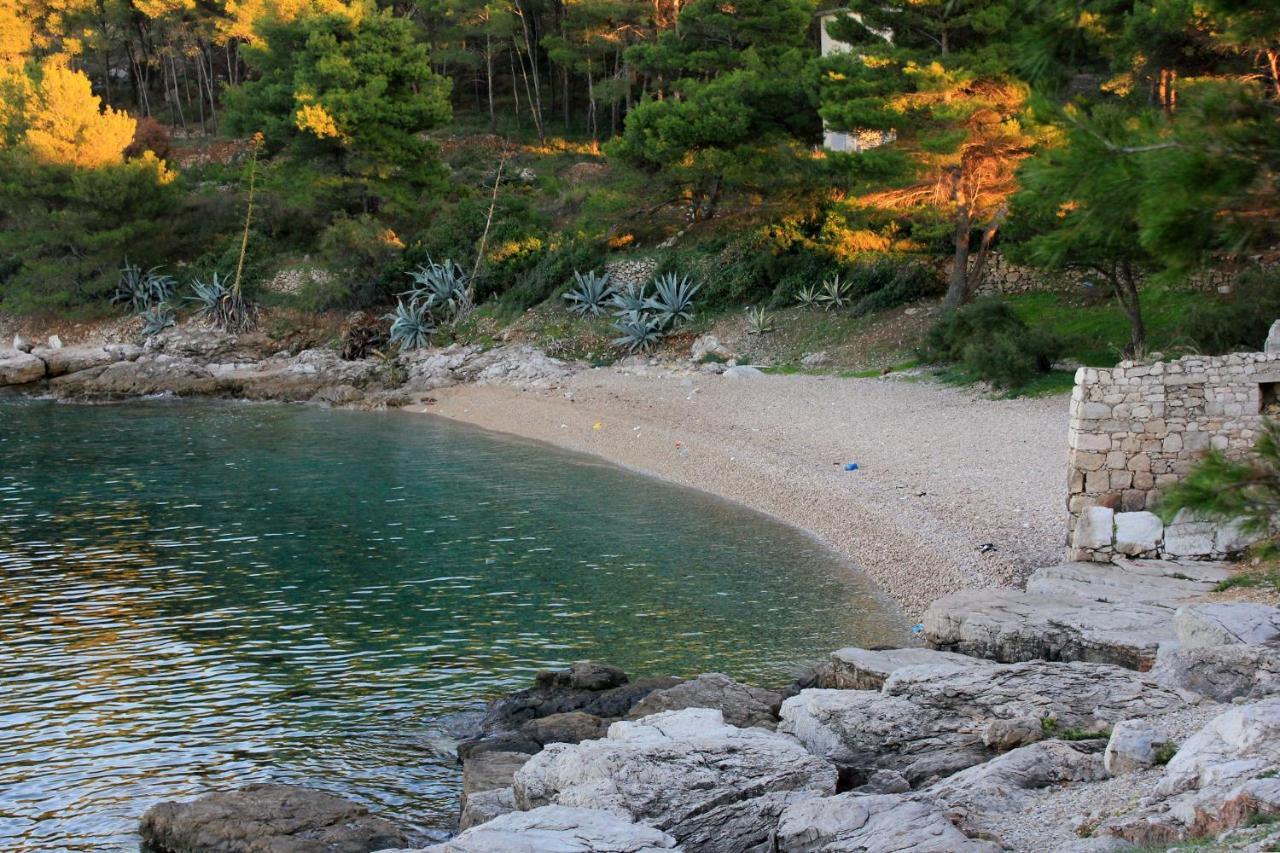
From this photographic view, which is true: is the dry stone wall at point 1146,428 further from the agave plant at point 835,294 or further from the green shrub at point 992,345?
the agave plant at point 835,294

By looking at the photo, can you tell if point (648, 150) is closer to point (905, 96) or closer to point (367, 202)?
point (905, 96)

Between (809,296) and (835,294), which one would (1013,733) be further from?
(809,296)

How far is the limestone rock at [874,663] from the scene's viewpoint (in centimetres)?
979

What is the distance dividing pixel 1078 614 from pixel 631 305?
72.0 ft

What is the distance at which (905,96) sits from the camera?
2386 cm

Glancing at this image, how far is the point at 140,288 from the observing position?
129ft

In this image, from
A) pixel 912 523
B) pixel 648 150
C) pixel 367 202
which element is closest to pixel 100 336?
pixel 367 202

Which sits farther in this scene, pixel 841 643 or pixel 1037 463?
pixel 1037 463

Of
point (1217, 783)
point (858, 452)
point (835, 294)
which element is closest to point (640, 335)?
point (835, 294)

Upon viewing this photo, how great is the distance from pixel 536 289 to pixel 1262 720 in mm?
29421

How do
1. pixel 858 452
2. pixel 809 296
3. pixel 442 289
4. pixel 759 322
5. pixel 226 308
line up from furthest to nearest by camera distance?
pixel 226 308 → pixel 442 289 → pixel 809 296 → pixel 759 322 → pixel 858 452

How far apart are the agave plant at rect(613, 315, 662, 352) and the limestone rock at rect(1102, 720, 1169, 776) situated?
23812 mm

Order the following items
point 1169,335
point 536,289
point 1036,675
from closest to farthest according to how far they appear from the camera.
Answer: point 1036,675 → point 1169,335 → point 536,289

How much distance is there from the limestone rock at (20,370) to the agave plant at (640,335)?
17.4 metres
